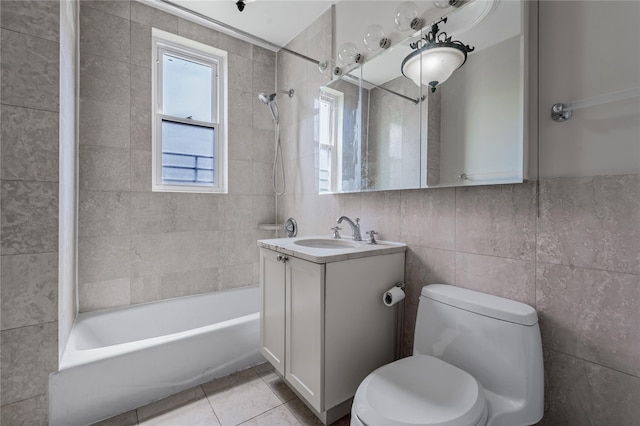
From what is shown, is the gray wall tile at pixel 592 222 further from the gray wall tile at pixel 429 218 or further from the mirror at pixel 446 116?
the gray wall tile at pixel 429 218

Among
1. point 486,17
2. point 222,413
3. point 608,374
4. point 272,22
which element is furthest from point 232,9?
point 608,374

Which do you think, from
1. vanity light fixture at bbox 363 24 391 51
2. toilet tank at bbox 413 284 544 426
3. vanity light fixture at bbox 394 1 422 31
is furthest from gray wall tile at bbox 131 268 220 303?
vanity light fixture at bbox 394 1 422 31

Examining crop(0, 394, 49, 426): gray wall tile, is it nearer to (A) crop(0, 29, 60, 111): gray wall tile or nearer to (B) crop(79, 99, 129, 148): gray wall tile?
(A) crop(0, 29, 60, 111): gray wall tile

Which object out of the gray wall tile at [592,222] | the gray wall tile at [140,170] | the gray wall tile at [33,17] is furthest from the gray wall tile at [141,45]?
the gray wall tile at [592,222]

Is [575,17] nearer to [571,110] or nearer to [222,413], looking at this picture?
[571,110]

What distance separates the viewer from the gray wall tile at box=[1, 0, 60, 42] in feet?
3.92

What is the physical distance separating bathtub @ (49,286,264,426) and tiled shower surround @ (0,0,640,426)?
0.09 metres

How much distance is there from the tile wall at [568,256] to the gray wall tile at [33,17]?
197cm

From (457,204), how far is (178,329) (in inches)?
86.5

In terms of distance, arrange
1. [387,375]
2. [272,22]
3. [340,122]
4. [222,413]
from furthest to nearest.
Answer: [272,22] → [340,122] → [222,413] → [387,375]

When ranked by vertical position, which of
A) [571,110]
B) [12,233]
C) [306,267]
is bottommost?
[306,267]

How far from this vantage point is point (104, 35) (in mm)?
1925

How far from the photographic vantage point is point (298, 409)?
4.90 ft

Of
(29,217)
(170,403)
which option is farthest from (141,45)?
(170,403)
